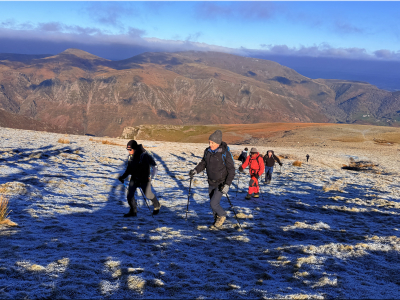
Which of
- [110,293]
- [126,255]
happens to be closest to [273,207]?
[126,255]

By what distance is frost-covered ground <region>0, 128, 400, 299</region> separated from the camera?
160 inches

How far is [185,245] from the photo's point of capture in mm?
6113

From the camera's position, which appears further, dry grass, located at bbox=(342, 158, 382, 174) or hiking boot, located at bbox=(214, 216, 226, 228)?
dry grass, located at bbox=(342, 158, 382, 174)

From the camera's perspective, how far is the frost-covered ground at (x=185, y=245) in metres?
4.07

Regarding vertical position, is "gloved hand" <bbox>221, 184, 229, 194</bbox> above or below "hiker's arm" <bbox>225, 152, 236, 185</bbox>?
below

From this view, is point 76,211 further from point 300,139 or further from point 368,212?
point 300,139

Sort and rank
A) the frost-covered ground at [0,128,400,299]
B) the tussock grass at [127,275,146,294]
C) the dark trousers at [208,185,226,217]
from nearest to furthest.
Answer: the tussock grass at [127,275,146,294] → the frost-covered ground at [0,128,400,299] → the dark trousers at [208,185,226,217]

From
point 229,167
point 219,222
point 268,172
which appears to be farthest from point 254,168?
point 229,167

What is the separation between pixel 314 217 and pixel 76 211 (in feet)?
24.4

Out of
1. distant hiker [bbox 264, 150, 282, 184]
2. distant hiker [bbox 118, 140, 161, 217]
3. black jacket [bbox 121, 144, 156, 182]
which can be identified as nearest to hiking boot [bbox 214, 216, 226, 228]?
distant hiker [bbox 118, 140, 161, 217]

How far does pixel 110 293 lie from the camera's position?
12.5 ft

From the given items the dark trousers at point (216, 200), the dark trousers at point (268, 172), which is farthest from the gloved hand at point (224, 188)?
the dark trousers at point (268, 172)

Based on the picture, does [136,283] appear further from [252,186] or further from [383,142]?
[383,142]

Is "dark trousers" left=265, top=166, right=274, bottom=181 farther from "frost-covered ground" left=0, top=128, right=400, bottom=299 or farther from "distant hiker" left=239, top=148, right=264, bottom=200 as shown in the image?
"distant hiker" left=239, top=148, right=264, bottom=200
